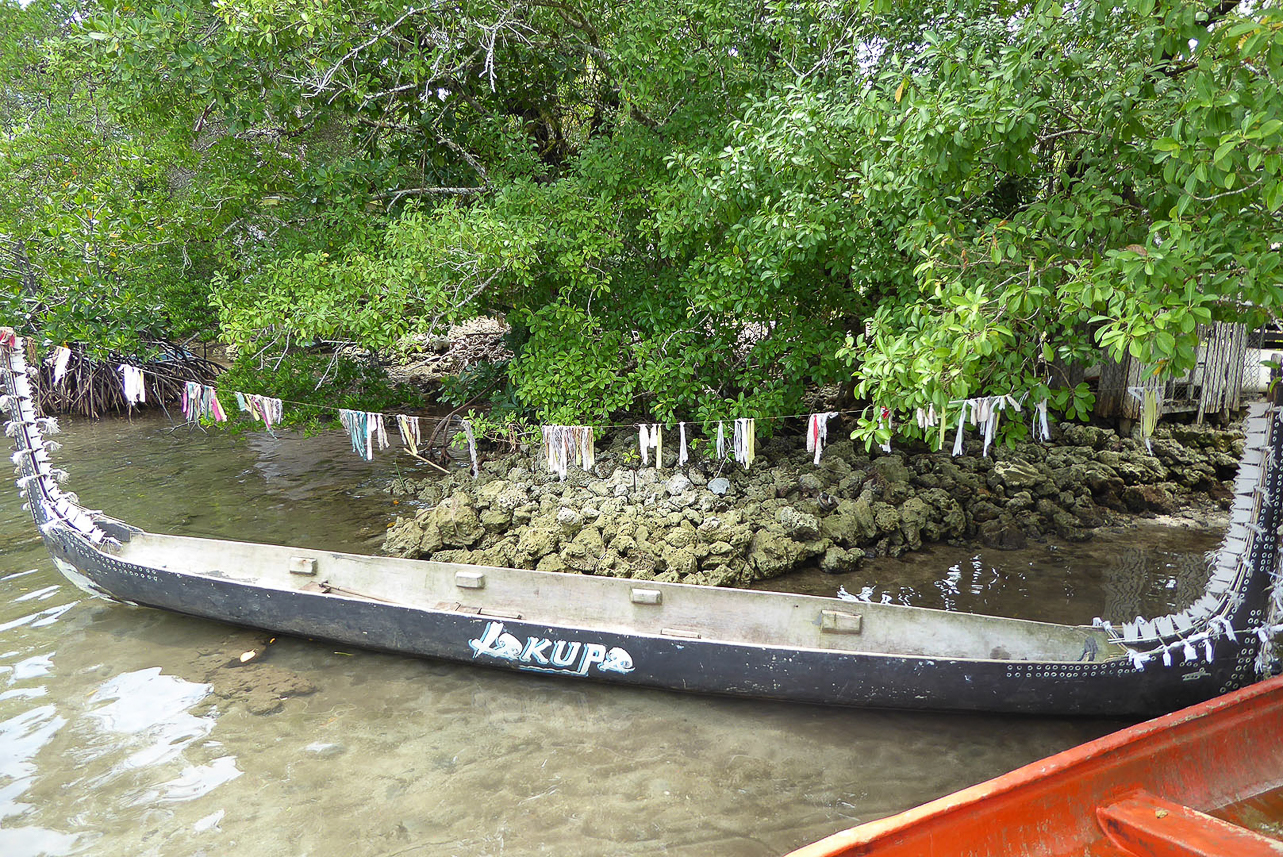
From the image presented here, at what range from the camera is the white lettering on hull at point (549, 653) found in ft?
18.4

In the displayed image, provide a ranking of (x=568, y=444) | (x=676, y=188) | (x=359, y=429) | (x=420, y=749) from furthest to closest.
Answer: (x=359, y=429)
(x=568, y=444)
(x=676, y=188)
(x=420, y=749)

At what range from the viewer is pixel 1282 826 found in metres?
3.88

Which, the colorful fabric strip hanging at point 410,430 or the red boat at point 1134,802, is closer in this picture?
the red boat at point 1134,802

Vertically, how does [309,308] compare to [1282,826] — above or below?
above

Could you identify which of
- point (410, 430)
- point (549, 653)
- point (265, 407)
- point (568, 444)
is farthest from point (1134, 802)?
point (265, 407)

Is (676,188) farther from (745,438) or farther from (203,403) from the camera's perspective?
(203,403)

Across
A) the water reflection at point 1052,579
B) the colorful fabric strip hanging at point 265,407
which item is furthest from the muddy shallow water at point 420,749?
the colorful fabric strip hanging at point 265,407

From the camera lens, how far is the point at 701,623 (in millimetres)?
6266

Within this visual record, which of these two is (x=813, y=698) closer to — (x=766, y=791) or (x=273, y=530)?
(x=766, y=791)

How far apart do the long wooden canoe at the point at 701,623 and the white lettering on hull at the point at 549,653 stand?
0.04ft

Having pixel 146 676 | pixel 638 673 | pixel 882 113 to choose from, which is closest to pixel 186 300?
pixel 146 676

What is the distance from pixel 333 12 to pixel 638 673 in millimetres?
7459

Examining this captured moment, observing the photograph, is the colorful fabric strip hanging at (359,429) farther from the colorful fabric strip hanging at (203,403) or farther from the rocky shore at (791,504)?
the rocky shore at (791,504)

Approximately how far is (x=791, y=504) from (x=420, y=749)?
5.18m
